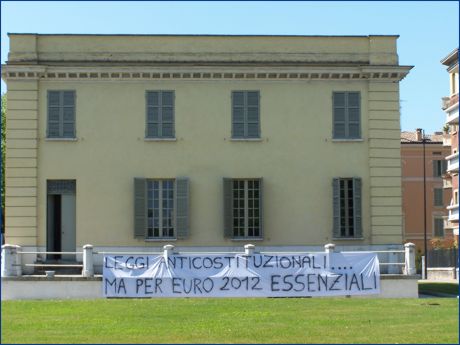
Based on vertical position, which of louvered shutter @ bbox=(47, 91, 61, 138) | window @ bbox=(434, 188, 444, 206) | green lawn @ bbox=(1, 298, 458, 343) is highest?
louvered shutter @ bbox=(47, 91, 61, 138)

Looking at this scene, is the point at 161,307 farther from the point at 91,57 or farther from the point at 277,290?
the point at 91,57

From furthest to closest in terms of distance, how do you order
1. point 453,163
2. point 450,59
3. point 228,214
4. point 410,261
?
point 450,59 → point 228,214 → point 410,261 → point 453,163

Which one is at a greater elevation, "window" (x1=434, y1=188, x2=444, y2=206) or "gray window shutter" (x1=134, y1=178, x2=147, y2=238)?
"window" (x1=434, y1=188, x2=444, y2=206)

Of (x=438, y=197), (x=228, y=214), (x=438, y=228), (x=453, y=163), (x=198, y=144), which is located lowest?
(x=438, y=228)

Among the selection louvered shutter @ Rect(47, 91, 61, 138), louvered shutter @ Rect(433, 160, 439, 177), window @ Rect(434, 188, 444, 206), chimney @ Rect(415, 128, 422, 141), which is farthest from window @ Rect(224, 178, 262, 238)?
chimney @ Rect(415, 128, 422, 141)

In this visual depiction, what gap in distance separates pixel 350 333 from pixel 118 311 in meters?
6.35

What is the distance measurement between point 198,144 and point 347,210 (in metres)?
5.57

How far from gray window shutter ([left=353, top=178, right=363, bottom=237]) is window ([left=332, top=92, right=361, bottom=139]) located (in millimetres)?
1631

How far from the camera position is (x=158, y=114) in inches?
1125

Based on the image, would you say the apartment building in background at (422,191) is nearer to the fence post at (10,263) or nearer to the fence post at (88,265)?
the fence post at (88,265)

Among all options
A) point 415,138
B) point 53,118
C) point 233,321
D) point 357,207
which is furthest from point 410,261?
point 415,138

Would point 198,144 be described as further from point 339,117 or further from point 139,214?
point 339,117

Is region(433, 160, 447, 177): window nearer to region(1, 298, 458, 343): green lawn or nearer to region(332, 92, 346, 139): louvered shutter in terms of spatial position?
region(332, 92, 346, 139): louvered shutter

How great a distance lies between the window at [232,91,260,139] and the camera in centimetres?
2880
